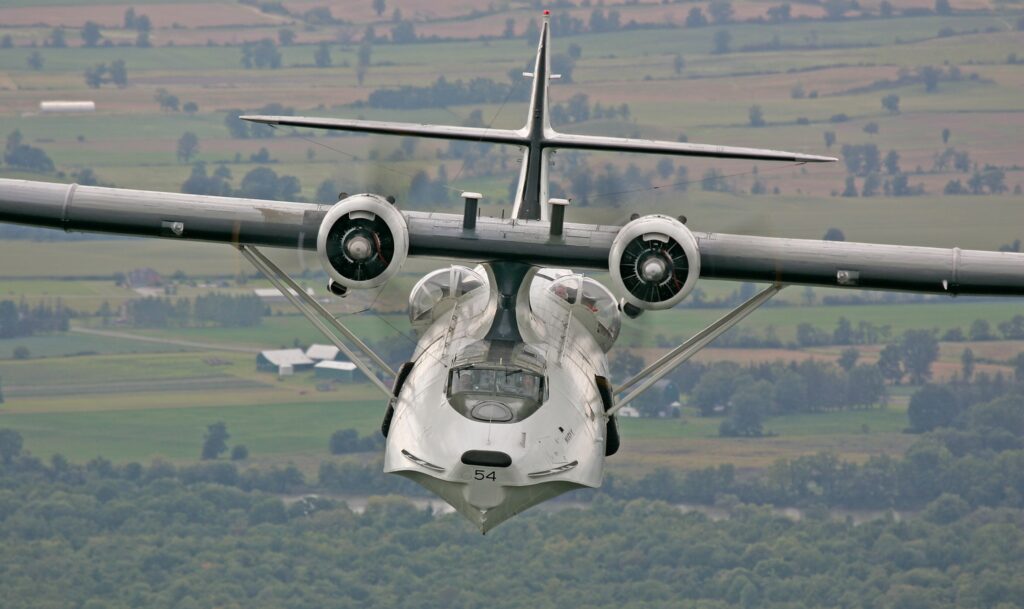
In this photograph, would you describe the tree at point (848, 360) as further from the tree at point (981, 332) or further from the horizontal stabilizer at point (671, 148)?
the horizontal stabilizer at point (671, 148)

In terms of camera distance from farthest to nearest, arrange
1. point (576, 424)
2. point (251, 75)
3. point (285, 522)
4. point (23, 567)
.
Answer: point (251, 75) → point (285, 522) → point (23, 567) → point (576, 424)

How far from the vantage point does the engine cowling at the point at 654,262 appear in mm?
37625

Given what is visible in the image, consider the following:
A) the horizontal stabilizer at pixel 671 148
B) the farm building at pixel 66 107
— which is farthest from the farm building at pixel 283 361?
the horizontal stabilizer at pixel 671 148

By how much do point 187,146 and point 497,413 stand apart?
5164 inches

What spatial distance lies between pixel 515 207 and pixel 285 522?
230 feet

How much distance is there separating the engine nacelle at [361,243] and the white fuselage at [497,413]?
2.35m

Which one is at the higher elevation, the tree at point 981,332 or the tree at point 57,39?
the tree at point 57,39

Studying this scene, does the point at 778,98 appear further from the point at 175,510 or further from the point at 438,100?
the point at 175,510

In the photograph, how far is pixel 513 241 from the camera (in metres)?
39.4

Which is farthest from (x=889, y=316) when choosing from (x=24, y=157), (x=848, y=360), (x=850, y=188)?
(x=24, y=157)

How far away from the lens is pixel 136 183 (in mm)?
149625

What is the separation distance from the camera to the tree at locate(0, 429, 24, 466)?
11944cm

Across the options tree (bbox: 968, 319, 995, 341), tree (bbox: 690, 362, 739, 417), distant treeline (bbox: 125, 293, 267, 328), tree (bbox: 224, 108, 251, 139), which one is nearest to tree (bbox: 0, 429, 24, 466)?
distant treeline (bbox: 125, 293, 267, 328)

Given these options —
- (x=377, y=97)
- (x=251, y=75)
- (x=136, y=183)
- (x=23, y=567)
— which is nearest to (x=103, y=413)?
(x=23, y=567)
